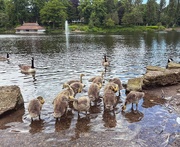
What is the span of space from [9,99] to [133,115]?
6.64m

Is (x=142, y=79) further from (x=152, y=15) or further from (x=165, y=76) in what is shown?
(x=152, y=15)

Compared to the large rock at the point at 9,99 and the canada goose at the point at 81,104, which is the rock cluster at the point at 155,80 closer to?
the canada goose at the point at 81,104

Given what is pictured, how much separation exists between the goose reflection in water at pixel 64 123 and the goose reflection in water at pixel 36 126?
70 cm

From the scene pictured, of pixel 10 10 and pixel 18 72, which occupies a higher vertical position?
pixel 10 10

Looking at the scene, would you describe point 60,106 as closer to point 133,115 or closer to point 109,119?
point 109,119

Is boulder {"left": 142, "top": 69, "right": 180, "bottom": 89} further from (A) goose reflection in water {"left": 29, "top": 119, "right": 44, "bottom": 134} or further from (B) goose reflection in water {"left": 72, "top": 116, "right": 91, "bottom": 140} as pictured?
(A) goose reflection in water {"left": 29, "top": 119, "right": 44, "bottom": 134}

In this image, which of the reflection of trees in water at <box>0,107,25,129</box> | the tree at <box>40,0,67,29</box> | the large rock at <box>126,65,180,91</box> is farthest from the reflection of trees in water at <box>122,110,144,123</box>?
the tree at <box>40,0,67,29</box>

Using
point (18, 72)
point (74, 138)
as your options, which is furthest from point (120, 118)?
point (18, 72)

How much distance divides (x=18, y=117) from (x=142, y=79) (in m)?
8.86

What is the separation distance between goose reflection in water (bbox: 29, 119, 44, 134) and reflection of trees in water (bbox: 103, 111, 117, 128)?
9.68ft

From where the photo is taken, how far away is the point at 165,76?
15.4m

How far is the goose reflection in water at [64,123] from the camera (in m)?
9.57

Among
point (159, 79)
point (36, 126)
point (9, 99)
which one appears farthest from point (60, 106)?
point (159, 79)

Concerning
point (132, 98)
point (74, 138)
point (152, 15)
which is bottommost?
point (74, 138)
